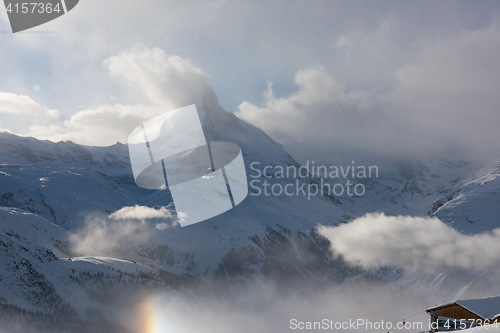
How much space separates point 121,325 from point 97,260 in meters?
26.1

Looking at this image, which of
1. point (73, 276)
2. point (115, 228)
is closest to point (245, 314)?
point (115, 228)

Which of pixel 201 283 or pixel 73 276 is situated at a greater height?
pixel 73 276

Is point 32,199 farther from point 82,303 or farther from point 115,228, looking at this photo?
point 82,303

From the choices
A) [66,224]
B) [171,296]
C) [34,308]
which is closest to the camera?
[34,308]

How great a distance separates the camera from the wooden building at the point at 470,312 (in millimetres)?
49812

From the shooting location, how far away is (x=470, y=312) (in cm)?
5156

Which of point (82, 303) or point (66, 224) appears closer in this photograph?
point (82, 303)

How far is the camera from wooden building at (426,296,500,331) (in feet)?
163

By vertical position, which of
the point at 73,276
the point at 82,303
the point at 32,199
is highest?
the point at 32,199

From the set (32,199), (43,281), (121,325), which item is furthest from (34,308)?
(32,199)

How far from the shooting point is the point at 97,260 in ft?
370

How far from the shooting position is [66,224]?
185 m

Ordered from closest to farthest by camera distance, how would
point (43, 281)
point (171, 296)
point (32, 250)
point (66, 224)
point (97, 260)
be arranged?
point (43, 281), point (32, 250), point (97, 260), point (171, 296), point (66, 224)

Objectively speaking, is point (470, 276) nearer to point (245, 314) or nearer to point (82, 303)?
→ point (245, 314)
